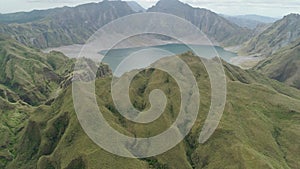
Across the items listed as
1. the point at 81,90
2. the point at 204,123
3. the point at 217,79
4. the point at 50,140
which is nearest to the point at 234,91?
the point at 217,79

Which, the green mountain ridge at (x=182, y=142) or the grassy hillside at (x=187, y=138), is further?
the green mountain ridge at (x=182, y=142)

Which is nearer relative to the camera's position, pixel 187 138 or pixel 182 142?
pixel 182 142

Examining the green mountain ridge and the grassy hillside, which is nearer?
the grassy hillside

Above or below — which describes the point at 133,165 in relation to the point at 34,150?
above

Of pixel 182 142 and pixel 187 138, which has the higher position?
pixel 182 142

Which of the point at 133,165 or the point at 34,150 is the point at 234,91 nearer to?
the point at 133,165

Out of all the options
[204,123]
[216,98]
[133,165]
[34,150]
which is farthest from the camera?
[216,98]

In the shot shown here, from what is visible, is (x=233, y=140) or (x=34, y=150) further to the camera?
(x=34, y=150)

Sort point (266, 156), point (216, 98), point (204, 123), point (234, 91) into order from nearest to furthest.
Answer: point (266, 156) → point (204, 123) → point (216, 98) → point (234, 91)
